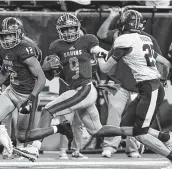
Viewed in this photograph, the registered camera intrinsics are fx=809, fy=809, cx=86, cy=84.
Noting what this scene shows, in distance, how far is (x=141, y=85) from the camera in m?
8.54

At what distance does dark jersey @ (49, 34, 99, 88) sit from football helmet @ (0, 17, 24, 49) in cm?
51

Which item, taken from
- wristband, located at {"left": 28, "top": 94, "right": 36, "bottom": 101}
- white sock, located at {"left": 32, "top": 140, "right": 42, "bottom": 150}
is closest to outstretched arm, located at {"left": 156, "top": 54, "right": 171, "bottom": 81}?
wristband, located at {"left": 28, "top": 94, "right": 36, "bottom": 101}

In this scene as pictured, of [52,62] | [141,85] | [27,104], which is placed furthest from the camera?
[52,62]

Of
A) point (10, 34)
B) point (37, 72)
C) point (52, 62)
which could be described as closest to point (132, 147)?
point (52, 62)

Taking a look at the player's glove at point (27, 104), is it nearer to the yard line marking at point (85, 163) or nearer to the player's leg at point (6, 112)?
the player's leg at point (6, 112)

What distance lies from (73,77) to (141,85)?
1.03 m

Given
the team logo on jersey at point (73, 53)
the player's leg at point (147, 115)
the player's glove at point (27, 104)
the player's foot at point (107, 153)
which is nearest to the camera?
the player's leg at point (147, 115)

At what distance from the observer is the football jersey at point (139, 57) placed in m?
8.52

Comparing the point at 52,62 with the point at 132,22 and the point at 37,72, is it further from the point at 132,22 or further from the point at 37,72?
the point at 132,22

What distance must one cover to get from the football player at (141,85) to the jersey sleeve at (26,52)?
31.4 inches

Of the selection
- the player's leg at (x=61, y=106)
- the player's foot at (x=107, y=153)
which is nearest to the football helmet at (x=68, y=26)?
the player's leg at (x=61, y=106)

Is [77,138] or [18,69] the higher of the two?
[18,69]

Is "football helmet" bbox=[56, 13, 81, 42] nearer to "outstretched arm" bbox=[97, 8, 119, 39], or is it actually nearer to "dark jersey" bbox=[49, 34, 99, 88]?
"dark jersey" bbox=[49, 34, 99, 88]

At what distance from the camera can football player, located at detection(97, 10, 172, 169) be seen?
8453 millimetres
